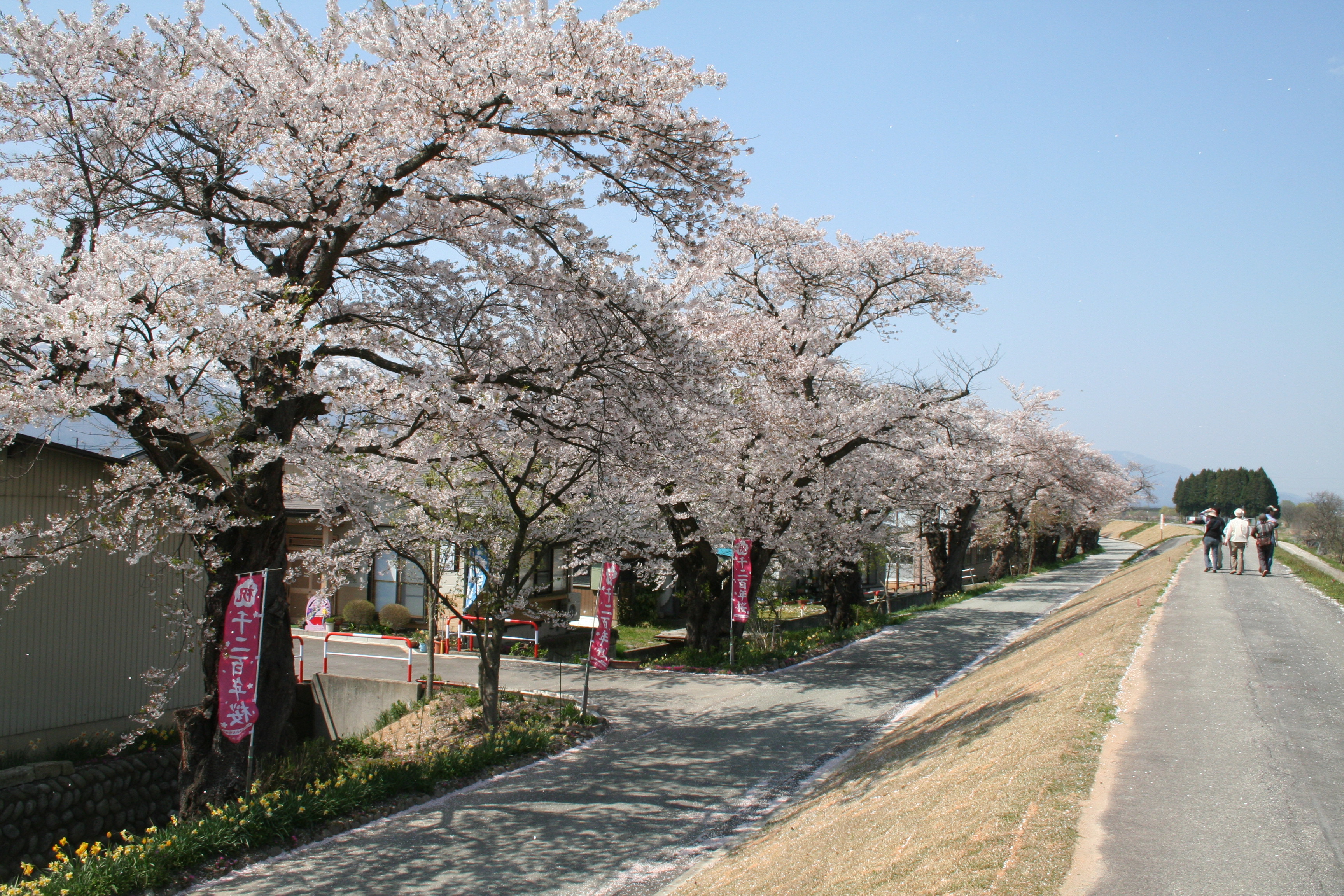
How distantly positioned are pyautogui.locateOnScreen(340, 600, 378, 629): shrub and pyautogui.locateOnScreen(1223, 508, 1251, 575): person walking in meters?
21.0

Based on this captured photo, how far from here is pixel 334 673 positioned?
1557cm

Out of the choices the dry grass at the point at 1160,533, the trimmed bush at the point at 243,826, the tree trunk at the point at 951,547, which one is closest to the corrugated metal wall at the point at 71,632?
the trimmed bush at the point at 243,826

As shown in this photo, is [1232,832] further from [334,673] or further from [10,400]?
[334,673]

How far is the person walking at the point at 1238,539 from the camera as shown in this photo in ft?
57.0

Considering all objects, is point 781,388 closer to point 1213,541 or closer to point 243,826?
point 1213,541

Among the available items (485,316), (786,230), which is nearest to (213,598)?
(485,316)

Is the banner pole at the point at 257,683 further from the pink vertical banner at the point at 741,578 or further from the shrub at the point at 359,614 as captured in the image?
the shrub at the point at 359,614

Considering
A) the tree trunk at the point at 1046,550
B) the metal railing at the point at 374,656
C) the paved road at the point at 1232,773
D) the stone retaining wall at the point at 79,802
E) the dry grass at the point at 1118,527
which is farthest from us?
the dry grass at the point at 1118,527

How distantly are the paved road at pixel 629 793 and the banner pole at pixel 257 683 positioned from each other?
1.40 metres

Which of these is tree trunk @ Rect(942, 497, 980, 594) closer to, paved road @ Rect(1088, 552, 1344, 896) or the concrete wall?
paved road @ Rect(1088, 552, 1344, 896)

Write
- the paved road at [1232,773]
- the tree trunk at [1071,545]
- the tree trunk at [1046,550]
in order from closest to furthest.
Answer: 1. the paved road at [1232,773]
2. the tree trunk at [1046,550]
3. the tree trunk at [1071,545]

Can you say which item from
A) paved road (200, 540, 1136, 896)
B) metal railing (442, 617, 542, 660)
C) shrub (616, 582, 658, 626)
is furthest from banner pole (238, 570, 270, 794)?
shrub (616, 582, 658, 626)

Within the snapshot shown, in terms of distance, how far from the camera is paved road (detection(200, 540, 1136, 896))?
6.68 m

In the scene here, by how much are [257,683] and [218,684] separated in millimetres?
362
